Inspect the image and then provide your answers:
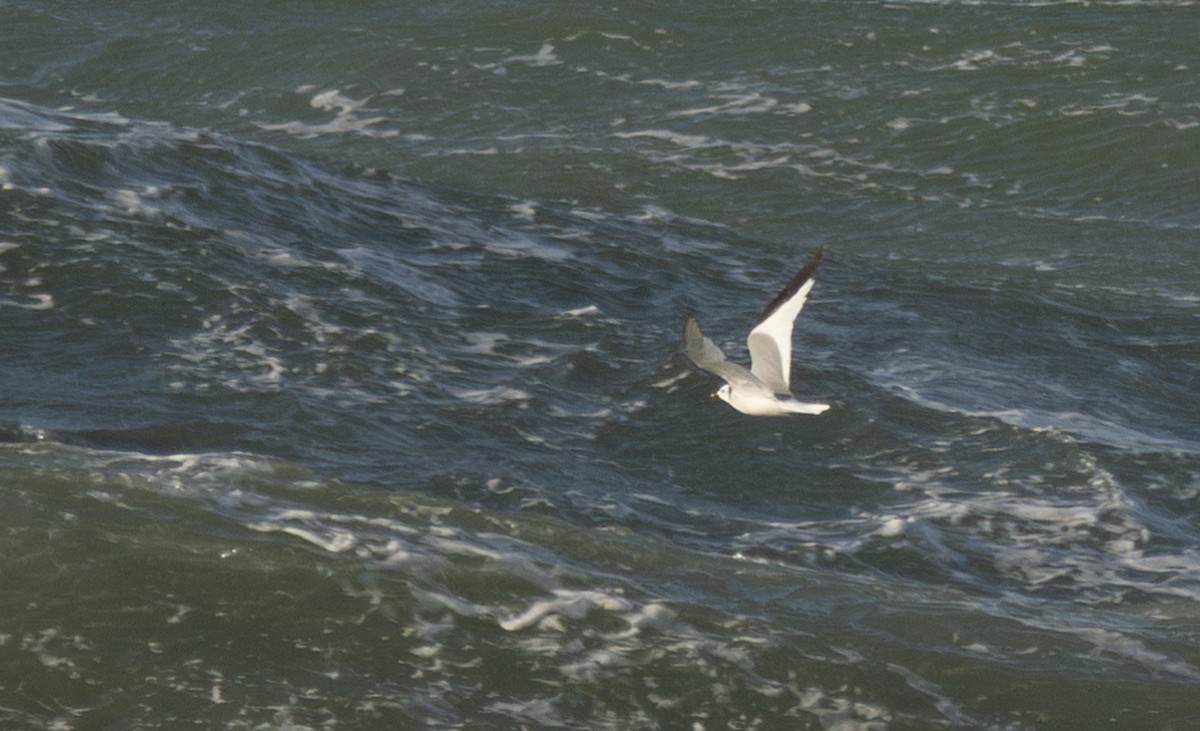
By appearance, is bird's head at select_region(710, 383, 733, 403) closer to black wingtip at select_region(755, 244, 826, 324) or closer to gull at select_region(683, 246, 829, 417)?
gull at select_region(683, 246, 829, 417)

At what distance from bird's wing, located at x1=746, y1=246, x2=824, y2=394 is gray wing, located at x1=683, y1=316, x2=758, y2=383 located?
0.38ft

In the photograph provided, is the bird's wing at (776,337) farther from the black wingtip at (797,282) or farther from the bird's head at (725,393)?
the bird's head at (725,393)

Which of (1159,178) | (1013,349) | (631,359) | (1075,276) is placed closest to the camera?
(631,359)

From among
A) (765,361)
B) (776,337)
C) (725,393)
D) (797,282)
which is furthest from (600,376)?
(797,282)

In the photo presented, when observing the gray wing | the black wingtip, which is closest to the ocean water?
the gray wing

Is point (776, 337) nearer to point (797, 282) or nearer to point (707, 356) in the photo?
point (707, 356)

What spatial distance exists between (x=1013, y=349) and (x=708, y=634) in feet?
20.7

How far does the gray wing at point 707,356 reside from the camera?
9.48m

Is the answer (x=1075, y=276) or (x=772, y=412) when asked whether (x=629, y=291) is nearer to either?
(x=772, y=412)

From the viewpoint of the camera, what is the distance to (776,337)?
9977 millimetres

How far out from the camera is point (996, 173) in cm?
1867

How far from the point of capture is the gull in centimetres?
960

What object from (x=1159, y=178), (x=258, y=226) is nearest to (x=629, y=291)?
(x=258, y=226)

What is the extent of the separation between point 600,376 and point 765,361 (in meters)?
1.70
